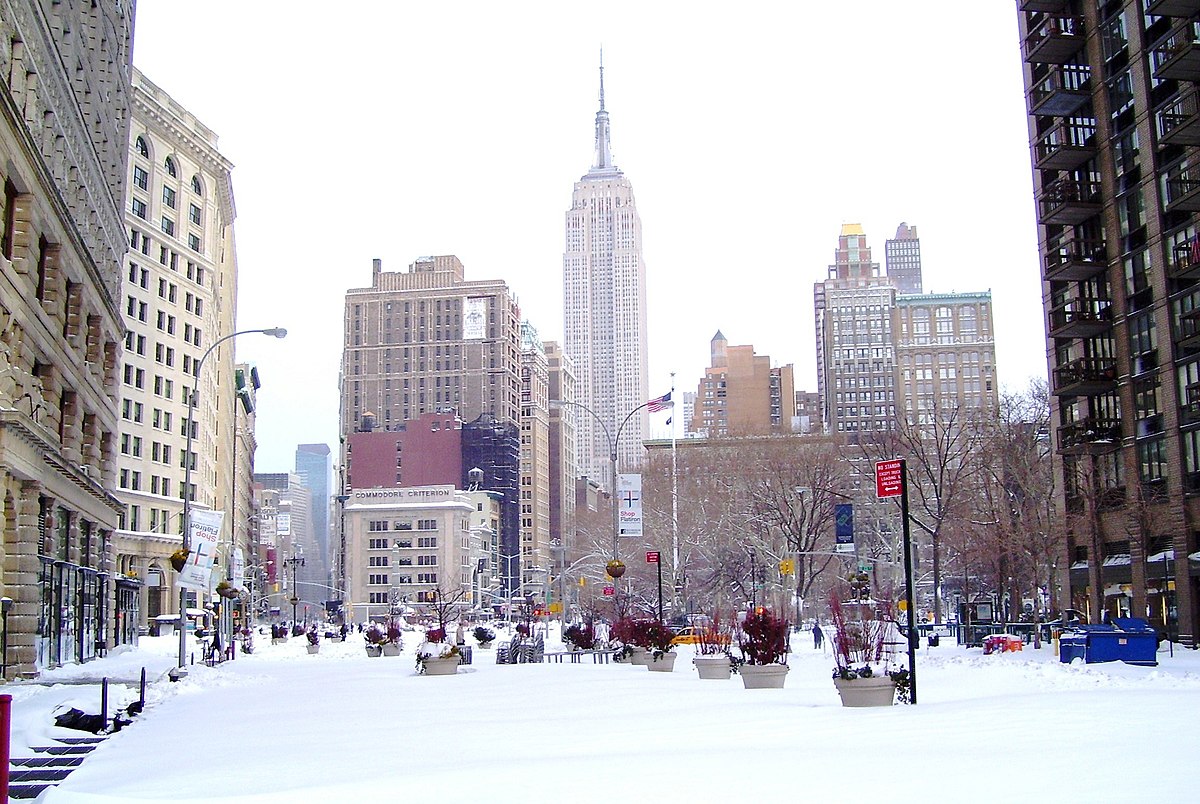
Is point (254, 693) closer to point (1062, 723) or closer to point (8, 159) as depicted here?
point (8, 159)

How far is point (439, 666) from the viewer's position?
1328 inches

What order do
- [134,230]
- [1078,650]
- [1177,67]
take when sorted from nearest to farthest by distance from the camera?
[1078,650] < [1177,67] < [134,230]

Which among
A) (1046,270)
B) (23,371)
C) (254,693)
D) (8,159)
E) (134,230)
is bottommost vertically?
(254,693)

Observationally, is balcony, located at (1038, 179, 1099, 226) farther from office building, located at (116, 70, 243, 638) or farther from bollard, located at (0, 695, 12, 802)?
office building, located at (116, 70, 243, 638)

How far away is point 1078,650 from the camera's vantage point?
112ft

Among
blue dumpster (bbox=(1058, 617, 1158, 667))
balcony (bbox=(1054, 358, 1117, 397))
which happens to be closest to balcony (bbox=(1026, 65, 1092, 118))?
balcony (bbox=(1054, 358, 1117, 397))

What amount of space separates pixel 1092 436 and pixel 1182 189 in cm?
1176

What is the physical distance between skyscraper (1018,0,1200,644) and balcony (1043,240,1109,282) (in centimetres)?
8

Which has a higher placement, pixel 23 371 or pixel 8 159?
pixel 8 159

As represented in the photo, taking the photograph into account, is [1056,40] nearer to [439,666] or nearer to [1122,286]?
[1122,286]

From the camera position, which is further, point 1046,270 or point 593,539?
point 593,539

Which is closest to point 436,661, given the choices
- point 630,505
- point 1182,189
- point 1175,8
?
point 630,505

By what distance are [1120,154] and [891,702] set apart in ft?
128

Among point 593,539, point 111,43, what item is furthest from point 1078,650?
point 593,539
